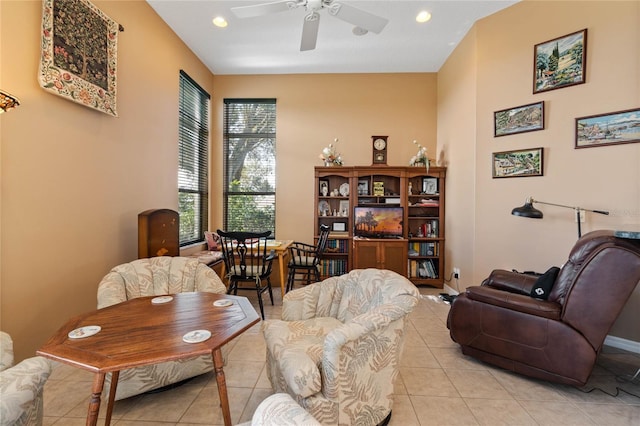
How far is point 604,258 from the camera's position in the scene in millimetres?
1770

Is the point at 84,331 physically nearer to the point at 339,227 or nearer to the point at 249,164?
the point at 339,227

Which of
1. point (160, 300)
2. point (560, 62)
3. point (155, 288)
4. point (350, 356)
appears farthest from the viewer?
point (560, 62)

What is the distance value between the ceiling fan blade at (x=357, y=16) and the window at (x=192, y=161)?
2.55m

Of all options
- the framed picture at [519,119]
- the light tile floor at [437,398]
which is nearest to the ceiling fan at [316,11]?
the framed picture at [519,119]

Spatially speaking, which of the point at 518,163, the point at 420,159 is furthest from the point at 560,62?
the point at 420,159

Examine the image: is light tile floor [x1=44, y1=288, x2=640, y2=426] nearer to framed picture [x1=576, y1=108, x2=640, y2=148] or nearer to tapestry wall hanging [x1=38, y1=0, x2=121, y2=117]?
framed picture [x1=576, y1=108, x2=640, y2=148]

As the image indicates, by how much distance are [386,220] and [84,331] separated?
3.79 m

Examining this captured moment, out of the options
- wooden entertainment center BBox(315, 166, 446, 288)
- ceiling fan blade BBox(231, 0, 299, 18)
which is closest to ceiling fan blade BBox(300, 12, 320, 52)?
ceiling fan blade BBox(231, 0, 299, 18)

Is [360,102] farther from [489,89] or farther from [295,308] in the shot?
[295,308]

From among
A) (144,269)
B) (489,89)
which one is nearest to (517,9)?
(489,89)

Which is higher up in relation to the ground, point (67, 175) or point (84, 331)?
point (67, 175)

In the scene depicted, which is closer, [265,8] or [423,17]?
[265,8]

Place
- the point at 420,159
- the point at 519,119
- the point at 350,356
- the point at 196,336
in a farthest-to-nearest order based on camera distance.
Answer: the point at 420,159 < the point at 519,119 < the point at 350,356 < the point at 196,336

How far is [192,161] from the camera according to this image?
430 centimetres
